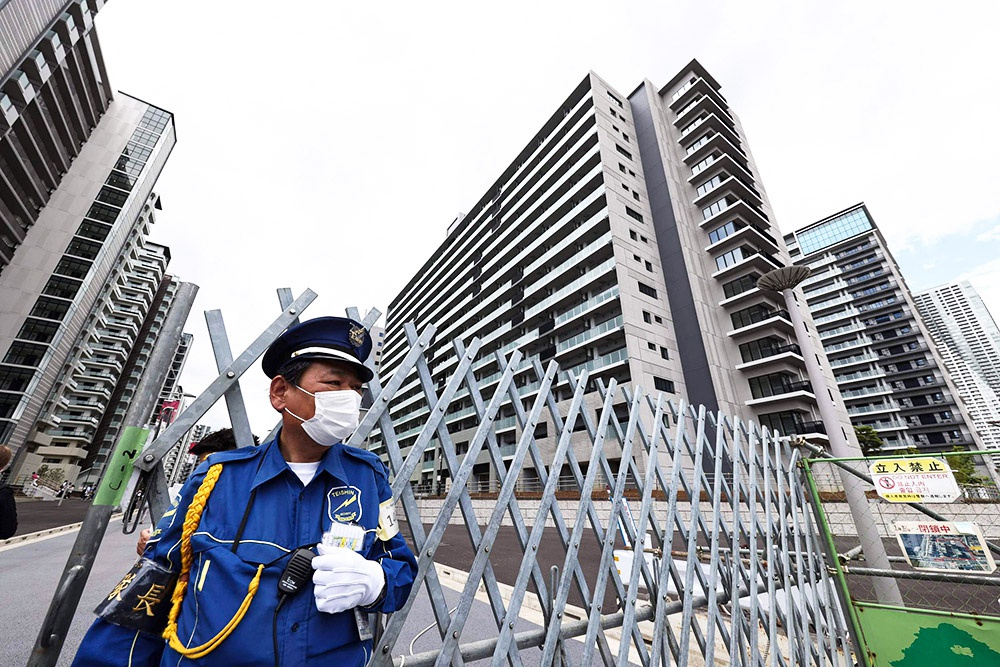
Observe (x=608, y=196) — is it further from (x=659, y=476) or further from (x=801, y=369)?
(x=659, y=476)

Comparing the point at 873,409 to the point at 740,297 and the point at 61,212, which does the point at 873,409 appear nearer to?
the point at 740,297

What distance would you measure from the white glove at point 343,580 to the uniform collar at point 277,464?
0.24 meters

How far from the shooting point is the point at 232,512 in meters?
1.12

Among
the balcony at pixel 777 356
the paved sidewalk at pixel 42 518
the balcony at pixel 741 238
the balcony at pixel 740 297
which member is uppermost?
the balcony at pixel 741 238

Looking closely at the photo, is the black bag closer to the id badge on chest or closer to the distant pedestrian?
the id badge on chest

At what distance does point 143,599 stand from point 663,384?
25.2m

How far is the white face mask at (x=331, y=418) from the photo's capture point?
1.33m

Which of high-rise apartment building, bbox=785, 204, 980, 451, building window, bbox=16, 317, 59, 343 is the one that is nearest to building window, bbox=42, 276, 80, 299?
building window, bbox=16, 317, 59, 343

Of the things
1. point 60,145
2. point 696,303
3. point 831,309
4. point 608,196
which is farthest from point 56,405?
point 831,309

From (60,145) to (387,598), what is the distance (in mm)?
44069

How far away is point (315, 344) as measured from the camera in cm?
145

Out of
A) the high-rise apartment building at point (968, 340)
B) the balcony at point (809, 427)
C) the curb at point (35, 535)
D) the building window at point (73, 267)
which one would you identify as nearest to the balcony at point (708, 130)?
the balcony at point (809, 427)

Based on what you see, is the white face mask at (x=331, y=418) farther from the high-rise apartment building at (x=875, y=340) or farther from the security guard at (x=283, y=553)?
the high-rise apartment building at (x=875, y=340)

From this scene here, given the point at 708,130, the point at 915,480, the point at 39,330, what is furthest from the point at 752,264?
the point at 39,330
